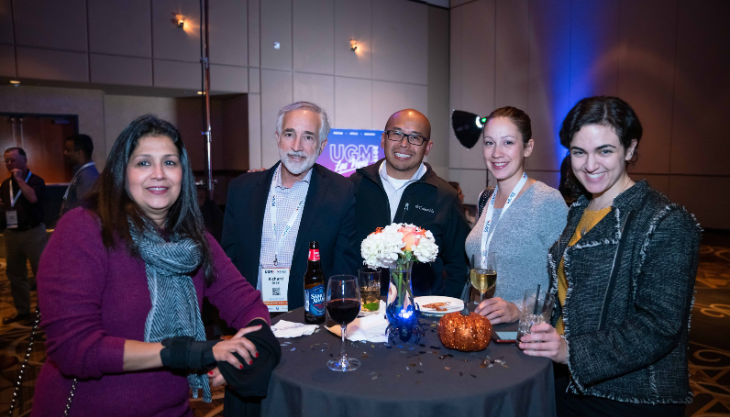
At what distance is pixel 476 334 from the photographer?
154cm

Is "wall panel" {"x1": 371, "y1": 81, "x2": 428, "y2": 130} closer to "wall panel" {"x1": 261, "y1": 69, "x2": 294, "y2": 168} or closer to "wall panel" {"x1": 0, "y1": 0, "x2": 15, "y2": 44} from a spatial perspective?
"wall panel" {"x1": 261, "y1": 69, "x2": 294, "y2": 168}

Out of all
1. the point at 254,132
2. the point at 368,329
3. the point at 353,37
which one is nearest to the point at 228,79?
the point at 254,132

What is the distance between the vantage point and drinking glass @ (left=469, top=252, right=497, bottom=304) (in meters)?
1.76

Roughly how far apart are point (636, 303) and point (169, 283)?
1517mm

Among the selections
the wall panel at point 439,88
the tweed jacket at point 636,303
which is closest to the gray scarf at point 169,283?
the tweed jacket at point 636,303

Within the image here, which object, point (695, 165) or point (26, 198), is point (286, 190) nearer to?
point (26, 198)

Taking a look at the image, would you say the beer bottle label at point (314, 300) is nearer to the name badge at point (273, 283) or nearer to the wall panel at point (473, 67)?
the name badge at point (273, 283)

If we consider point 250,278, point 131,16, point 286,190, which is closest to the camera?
point 250,278

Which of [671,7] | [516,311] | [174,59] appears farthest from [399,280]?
[671,7]

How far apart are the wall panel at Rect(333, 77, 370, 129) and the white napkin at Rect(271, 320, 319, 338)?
8.33 m

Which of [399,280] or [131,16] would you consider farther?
[131,16]

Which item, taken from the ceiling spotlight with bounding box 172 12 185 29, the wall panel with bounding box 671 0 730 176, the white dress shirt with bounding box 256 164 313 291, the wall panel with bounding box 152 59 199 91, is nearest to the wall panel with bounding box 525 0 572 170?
the wall panel with bounding box 671 0 730 176

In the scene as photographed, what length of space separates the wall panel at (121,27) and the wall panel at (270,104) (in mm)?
2114

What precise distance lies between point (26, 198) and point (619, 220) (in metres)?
5.65
